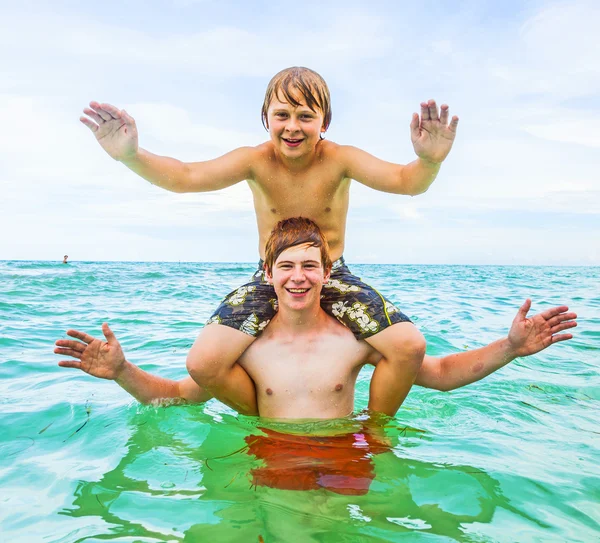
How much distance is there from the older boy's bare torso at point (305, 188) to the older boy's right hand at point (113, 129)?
866 mm

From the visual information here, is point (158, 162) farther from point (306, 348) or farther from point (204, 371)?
point (306, 348)

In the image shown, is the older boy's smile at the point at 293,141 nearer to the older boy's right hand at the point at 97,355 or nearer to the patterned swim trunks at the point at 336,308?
the patterned swim trunks at the point at 336,308

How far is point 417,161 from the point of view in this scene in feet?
11.3

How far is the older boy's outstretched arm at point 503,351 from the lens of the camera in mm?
3592

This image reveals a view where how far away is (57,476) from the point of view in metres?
3.04

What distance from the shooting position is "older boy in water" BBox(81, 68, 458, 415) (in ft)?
11.3

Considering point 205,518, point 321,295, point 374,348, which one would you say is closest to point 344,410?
point 374,348

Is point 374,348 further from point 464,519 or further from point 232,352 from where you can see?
point 464,519

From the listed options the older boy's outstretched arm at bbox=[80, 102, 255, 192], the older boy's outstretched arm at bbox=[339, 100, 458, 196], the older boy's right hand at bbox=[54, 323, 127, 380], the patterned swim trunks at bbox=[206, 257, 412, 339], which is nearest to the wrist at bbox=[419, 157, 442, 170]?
the older boy's outstretched arm at bbox=[339, 100, 458, 196]

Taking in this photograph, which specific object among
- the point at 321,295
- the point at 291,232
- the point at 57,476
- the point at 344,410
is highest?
the point at 291,232

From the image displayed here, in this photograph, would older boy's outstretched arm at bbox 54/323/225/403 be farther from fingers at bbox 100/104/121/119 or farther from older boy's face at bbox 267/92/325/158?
older boy's face at bbox 267/92/325/158

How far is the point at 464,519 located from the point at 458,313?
902 cm

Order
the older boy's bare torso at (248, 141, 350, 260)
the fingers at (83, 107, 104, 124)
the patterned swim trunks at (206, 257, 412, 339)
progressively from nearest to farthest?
the fingers at (83, 107, 104, 124) < the patterned swim trunks at (206, 257, 412, 339) < the older boy's bare torso at (248, 141, 350, 260)

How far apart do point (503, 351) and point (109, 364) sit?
8.34 ft
